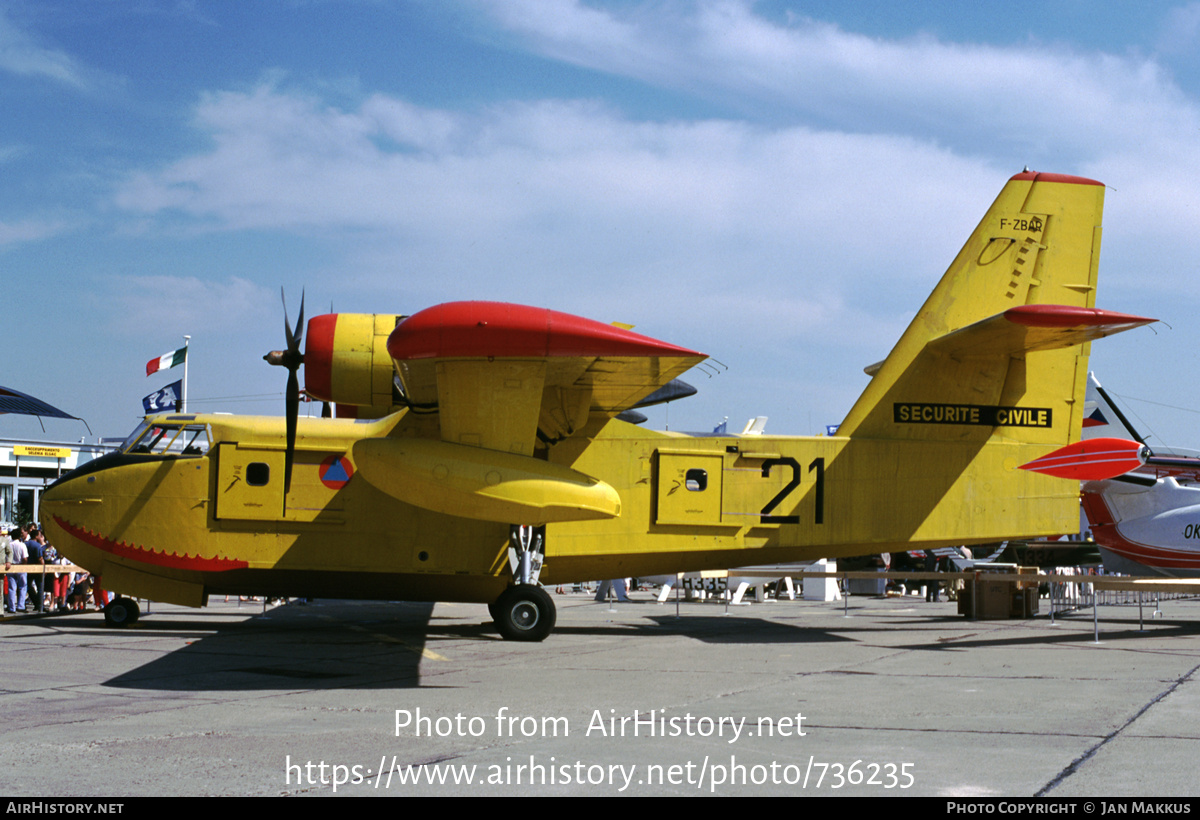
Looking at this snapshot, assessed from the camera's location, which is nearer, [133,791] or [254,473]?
[133,791]

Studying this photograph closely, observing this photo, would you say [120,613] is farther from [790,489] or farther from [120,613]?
[790,489]

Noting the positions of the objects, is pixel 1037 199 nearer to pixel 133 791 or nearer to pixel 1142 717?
pixel 1142 717

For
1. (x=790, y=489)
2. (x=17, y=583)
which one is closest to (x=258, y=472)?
(x=790, y=489)

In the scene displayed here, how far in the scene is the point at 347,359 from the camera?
496 inches

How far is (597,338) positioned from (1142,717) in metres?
5.65

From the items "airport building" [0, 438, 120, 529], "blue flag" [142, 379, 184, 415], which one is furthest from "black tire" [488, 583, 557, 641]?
"airport building" [0, 438, 120, 529]

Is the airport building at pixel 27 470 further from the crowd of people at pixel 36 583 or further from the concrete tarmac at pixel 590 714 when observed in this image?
→ the concrete tarmac at pixel 590 714

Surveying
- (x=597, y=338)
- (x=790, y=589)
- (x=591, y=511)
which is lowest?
(x=790, y=589)

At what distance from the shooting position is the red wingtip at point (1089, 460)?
1526cm

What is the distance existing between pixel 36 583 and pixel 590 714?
19250 mm

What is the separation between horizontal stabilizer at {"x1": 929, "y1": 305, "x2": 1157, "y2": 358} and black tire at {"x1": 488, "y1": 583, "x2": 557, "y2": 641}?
701 centimetres

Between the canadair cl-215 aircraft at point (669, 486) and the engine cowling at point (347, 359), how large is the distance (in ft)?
6.35

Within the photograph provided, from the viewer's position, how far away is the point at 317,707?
8.48m
